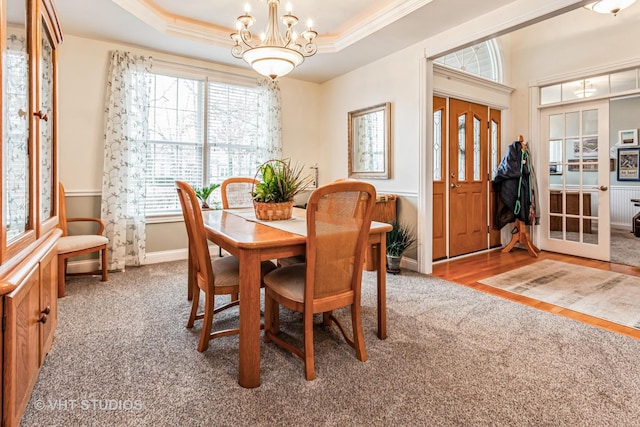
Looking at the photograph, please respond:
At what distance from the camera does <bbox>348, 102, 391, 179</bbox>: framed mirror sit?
4.12 meters

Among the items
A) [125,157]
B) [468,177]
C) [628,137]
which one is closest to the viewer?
[125,157]

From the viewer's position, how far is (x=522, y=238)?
4.60 metres

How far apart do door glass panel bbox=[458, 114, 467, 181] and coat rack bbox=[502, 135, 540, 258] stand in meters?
0.80

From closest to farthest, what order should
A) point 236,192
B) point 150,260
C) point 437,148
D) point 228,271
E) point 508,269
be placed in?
point 228,271, point 236,192, point 508,269, point 150,260, point 437,148

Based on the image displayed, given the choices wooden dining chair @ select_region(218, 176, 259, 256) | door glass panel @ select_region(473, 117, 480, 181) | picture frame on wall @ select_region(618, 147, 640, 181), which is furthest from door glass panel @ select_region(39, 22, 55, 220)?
picture frame on wall @ select_region(618, 147, 640, 181)

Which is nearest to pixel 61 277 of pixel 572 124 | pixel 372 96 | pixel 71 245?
pixel 71 245

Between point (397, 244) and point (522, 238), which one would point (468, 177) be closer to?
point (522, 238)

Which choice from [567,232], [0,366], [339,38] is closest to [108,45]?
[339,38]

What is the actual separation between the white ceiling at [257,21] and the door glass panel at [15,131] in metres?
1.97

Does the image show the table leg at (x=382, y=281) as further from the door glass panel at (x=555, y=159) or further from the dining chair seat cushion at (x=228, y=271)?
the door glass panel at (x=555, y=159)

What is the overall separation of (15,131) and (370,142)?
11.8 ft

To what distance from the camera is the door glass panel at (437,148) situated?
4.14 m

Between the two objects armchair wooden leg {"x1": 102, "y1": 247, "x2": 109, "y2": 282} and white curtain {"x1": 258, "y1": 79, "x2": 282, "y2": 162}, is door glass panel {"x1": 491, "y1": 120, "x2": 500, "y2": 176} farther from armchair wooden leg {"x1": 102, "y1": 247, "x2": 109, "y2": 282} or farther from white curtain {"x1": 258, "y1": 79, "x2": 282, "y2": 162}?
armchair wooden leg {"x1": 102, "y1": 247, "x2": 109, "y2": 282}

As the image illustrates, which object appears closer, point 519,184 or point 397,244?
point 397,244
